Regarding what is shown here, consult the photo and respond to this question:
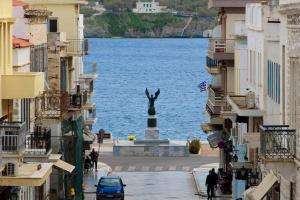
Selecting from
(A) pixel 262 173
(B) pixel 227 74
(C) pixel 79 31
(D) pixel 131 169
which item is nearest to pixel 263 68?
(A) pixel 262 173

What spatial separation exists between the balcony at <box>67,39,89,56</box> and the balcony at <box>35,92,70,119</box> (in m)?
11.5

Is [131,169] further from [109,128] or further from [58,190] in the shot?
[109,128]

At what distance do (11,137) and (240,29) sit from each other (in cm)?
2615

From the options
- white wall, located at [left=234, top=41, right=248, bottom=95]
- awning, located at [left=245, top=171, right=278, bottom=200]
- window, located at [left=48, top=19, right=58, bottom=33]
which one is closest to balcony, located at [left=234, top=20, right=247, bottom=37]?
A: white wall, located at [left=234, top=41, right=248, bottom=95]

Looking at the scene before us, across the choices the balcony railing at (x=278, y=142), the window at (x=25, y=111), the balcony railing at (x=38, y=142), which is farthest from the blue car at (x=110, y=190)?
the balcony railing at (x=278, y=142)

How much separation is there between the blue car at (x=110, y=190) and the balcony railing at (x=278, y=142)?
23477 millimetres

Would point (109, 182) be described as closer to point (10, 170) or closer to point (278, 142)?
point (278, 142)

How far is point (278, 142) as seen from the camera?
36.1m

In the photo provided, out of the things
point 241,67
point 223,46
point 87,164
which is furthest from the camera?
point 87,164

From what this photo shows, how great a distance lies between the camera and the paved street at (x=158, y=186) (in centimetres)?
6178

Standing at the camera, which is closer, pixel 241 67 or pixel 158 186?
pixel 241 67

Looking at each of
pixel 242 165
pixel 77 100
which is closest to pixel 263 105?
pixel 242 165

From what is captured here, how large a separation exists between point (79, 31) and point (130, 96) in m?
117

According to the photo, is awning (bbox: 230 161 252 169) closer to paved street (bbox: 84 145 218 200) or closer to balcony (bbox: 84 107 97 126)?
paved street (bbox: 84 145 218 200)
